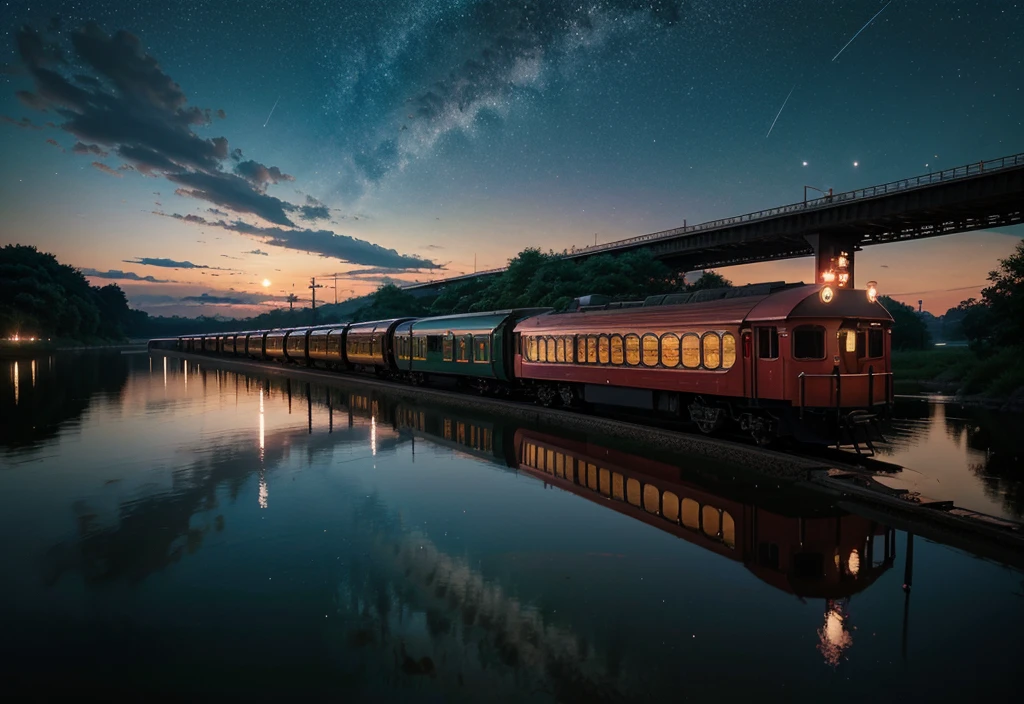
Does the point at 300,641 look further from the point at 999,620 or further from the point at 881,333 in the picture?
the point at 881,333

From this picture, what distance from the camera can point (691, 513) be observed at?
410 inches

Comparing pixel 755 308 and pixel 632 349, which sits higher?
pixel 755 308

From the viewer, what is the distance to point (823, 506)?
10.6 metres

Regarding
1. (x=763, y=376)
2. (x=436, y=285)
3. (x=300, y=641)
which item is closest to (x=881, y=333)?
(x=763, y=376)

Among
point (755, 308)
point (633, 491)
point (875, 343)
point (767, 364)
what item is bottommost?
point (633, 491)

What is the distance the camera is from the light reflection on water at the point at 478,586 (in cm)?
568

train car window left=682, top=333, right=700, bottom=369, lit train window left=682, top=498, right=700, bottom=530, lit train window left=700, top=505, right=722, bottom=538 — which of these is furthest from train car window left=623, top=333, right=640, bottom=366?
lit train window left=700, top=505, right=722, bottom=538

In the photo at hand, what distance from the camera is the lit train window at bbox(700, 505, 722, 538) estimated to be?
9500 millimetres

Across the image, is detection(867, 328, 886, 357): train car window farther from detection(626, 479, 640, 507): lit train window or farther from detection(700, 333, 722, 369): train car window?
detection(626, 479, 640, 507): lit train window

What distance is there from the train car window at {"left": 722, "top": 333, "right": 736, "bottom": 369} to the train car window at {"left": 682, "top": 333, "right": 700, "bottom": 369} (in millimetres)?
909

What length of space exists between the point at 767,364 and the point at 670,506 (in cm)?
532

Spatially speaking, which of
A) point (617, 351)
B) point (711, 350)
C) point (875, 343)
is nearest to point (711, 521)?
point (711, 350)

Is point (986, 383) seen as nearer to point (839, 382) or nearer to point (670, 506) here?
point (839, 382)

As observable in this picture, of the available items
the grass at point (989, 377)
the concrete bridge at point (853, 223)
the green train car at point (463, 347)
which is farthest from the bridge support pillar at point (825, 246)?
the green train car at point (463, 347)
